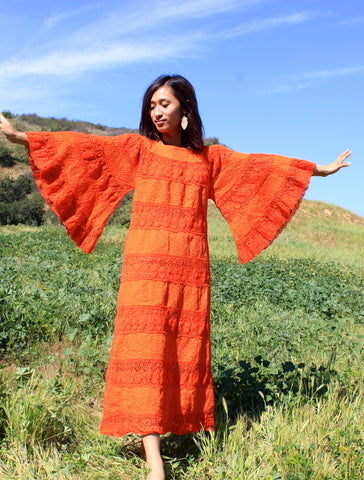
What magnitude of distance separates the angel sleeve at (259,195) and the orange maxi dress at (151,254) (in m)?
0.09

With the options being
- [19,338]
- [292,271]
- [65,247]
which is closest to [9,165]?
[65,247]

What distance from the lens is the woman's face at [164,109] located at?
3219 mm

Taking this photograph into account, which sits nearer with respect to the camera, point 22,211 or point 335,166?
point 335,166

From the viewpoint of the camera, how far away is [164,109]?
127 inches

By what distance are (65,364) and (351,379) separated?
2229 mm

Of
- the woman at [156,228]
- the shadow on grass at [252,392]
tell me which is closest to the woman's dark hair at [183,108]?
the woman at [156,228]

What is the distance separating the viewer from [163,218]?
312 cm

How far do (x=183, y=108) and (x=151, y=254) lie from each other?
3.20 feet

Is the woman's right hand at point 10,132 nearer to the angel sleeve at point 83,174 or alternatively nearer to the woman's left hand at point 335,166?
the angel sleeve at point 83,174

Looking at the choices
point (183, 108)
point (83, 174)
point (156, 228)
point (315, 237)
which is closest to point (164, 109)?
point (183, 108)

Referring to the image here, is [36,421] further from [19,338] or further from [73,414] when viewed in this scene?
[19,338]

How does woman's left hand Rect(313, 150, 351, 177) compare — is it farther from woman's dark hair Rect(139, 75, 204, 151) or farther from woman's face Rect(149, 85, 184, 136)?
woman's face Rect(149, 85, 184, 136)

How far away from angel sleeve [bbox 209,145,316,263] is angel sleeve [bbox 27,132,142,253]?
675mm

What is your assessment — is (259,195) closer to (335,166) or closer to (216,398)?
(335,166)
